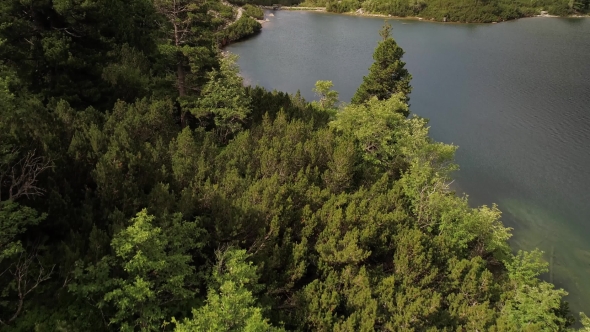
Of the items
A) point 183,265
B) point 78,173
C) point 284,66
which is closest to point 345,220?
point 183,265

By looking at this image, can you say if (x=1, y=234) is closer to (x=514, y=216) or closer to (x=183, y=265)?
(x=183, y=265)

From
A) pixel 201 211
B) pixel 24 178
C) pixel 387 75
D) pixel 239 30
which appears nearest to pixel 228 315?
pixel 201 211

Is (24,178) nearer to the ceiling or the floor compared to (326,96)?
nearer to the ceiling

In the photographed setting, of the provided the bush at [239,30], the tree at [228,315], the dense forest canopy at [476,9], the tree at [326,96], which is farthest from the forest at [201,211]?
the dense forest canopy at [476,9]

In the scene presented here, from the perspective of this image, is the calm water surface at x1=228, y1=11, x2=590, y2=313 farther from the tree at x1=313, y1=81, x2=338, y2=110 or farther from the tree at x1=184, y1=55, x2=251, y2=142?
the tree at x1=184, y1=55, x2=251, y2=142

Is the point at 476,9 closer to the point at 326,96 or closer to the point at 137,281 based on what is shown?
the point at 326,96

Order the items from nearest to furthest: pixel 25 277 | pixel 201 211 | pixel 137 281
Answer: pixel 25 277 < pixel 137 281 < pixel 201 211

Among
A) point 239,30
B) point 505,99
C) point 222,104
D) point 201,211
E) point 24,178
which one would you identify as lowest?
point 505,99
